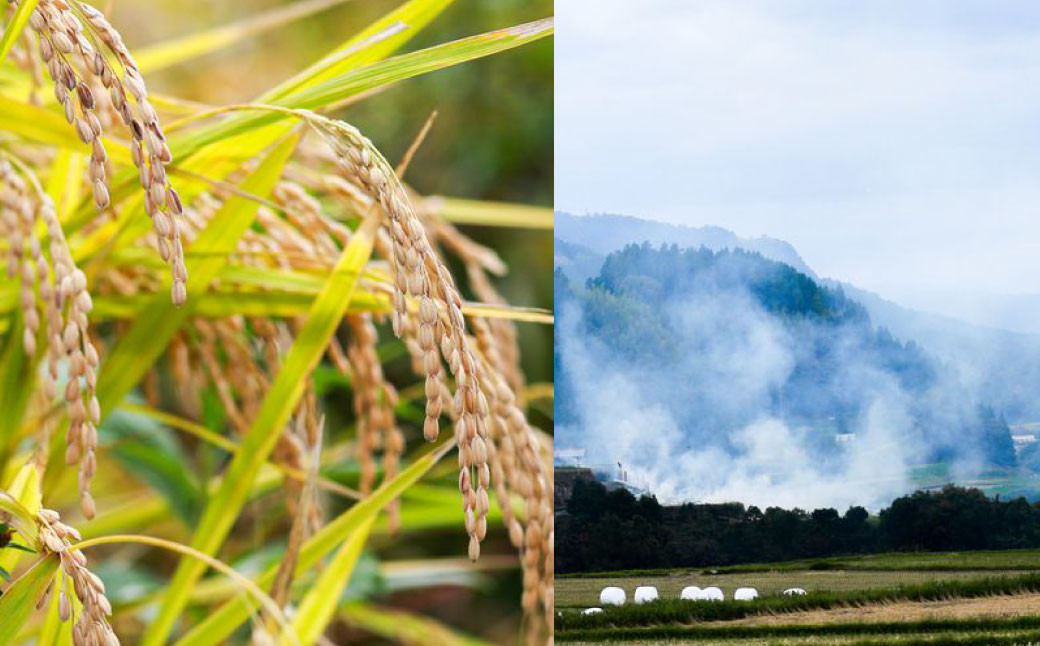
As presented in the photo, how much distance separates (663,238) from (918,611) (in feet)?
2.34

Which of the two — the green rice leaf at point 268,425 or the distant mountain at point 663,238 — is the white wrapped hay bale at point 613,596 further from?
the green rice leaf at point 268,425

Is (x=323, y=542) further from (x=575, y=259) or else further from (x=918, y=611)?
(x=918, y=611)

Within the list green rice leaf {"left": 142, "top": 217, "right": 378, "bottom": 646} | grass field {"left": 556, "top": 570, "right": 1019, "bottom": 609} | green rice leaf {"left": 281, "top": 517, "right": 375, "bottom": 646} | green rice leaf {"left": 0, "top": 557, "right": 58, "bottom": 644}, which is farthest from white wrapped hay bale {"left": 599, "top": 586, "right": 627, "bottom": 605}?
green rice leaf {"left": 0, "top": 557, "right": 58, "bottom": 644}

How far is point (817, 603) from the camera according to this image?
1513mm

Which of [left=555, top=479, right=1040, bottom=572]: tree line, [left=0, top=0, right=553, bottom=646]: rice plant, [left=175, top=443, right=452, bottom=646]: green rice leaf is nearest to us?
[left=0, top=0, right=553, bottom=646]: rice plant

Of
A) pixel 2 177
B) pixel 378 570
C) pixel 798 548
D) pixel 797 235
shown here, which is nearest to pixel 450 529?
pixel 378 570

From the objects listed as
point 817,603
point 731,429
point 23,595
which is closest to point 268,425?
point 23,595

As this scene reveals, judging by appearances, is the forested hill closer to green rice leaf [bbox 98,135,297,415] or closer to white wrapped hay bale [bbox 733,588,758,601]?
white wrapped hay bale [bbox 733,588,758,601]

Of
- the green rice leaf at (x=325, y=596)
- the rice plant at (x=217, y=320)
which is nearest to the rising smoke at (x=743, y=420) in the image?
the rice plant at (x=217, y=320)

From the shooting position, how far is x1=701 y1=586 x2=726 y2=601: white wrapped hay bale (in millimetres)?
1500

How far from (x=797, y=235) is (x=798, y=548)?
482 millimetres

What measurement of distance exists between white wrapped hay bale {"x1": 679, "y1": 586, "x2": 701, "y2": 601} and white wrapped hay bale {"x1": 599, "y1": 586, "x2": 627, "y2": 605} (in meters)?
0.09

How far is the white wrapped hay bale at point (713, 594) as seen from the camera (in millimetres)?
1500

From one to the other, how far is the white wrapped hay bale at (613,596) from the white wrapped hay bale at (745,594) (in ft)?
0.57
